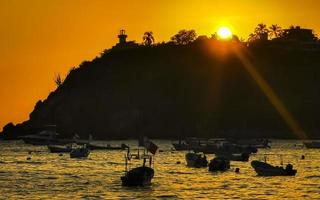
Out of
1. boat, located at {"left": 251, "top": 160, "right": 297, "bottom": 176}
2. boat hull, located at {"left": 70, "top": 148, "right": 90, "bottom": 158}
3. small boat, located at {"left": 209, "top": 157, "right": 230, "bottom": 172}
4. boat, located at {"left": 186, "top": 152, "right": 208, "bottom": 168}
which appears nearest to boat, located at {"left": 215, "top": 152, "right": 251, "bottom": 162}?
boat, located at {"left": 186, "top": 152, "right": 208, "bottom": 168}

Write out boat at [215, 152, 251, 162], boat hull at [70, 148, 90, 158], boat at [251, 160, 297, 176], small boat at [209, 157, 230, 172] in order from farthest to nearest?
boat hull at [70, 148, 90, 158] → boat at [215, 152, 251, 162] → small boat at [209, 157, 230, 172] → boat at [251, 160, 297, 176]

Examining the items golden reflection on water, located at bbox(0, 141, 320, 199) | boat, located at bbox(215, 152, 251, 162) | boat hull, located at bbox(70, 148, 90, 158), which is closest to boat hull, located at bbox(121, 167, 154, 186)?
golden reflection on water, located at bbox(0, 141, 320, 199)

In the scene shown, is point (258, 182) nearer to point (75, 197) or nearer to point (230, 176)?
point (230, 176)

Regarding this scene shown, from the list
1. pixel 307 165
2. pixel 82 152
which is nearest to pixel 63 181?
pixel 307 165

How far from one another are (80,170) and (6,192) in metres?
38.5

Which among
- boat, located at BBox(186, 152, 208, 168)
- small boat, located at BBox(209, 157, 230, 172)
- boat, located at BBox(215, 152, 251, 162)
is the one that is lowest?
small boat, located at BBox(209, 157, 230, 172)

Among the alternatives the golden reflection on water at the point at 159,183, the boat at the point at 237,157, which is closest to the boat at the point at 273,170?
the golden reflection on water at the point at 159,183

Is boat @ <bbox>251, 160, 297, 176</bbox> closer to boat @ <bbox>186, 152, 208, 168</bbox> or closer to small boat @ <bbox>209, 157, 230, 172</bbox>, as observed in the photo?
small boat @ <bbox>209, 157, 230, 172</bbox>

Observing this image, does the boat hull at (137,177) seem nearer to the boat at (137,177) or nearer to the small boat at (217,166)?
the boat at (137,177)

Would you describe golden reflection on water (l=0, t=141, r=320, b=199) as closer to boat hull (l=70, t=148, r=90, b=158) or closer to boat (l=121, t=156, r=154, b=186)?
boat (l=121, t=156, r=154, b=186)

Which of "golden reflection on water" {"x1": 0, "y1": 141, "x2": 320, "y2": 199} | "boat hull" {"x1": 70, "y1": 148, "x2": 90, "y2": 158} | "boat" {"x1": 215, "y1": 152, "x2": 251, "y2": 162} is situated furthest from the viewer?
"boat hull" {"x1": 70, "y1": 148, "x2": 90, "y2": 158}

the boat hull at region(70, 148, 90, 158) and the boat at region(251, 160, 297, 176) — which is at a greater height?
the boat hull at region(70, 148, 90, 158)

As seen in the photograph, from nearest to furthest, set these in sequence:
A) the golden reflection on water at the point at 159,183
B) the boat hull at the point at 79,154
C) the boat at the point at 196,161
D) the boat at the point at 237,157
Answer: the golden reflection on water at the point at 159,183
the boat at the point at 196,161
the boat at the point at 237,157
the boat hull at the point at 79,154

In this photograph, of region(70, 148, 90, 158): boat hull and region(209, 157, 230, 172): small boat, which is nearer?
region(209, 157, 230, 172): small boat
